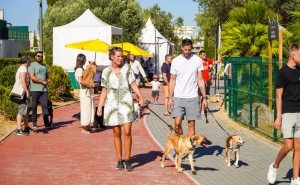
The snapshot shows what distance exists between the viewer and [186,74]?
9883 millimetres

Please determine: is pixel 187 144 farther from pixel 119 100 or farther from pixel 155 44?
pixel 155 44

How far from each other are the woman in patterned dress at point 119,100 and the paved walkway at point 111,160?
0.54 meters

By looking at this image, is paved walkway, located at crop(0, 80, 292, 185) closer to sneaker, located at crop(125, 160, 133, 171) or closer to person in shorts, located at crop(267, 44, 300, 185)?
sneaker, located at crop(125, 160, 133, 171)

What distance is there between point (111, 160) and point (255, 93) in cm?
473

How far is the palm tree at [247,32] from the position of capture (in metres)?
19.0

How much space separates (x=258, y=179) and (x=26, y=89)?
645 cm

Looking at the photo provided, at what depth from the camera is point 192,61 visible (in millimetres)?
9930

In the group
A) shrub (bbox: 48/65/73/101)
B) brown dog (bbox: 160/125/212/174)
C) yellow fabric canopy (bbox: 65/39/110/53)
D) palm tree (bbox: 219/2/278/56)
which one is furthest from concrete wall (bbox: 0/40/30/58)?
brown dog (bbox: 160/125/212/174)

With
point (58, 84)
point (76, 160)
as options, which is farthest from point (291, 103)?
point (58, 84)

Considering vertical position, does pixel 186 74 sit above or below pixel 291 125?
above

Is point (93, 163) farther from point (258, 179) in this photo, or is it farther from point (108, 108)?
point (258, 179)

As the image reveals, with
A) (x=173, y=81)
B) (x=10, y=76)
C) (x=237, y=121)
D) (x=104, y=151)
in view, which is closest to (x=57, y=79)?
(x=10, y=76)

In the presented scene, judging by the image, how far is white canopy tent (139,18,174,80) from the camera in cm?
4253

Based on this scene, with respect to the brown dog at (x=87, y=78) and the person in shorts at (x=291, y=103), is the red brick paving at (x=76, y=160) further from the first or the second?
the person in shorts at (x=291, y=103)
